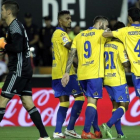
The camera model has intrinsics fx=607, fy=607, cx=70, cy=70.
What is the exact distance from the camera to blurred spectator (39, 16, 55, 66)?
16.3m

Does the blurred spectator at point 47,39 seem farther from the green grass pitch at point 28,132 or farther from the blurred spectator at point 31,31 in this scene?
the green grass pitch at point 28,132

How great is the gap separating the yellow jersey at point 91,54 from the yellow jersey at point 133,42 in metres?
0.33

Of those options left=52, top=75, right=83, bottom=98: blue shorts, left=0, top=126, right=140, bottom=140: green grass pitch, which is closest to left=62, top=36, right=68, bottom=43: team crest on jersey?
left=52, top=75, right=83, bottom=98: blue shorts

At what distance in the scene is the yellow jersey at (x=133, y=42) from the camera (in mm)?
9734

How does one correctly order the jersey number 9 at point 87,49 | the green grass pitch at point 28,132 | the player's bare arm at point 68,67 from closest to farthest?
the player's bare arm at point 68,67 < the jersey number 9 at point 87,49 < the green grass pitch at point 28,132

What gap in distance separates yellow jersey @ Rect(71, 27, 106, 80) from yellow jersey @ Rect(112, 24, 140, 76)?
1.08ft

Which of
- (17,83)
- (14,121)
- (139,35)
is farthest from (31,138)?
(14,121)

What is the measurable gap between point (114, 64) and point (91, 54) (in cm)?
41

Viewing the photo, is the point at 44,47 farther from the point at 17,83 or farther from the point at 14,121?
the point at 17,83

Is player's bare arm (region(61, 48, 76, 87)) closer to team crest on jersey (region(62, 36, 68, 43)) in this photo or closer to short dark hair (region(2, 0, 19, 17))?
team crest on jersey (region(62, 36, 68, 43))

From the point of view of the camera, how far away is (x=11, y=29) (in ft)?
28.7

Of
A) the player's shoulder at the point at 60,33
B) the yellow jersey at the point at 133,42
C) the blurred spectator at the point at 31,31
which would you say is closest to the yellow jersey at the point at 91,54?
the yellow jersey at the point at 133,42

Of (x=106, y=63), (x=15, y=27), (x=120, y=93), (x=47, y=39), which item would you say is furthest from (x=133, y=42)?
(x=47, y=39)

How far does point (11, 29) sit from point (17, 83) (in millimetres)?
786
